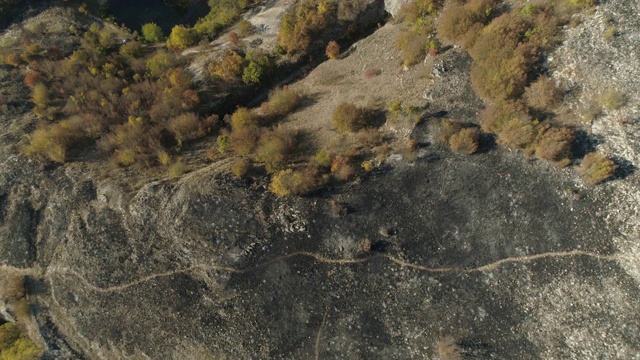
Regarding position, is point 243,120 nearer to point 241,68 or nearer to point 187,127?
point 187,127

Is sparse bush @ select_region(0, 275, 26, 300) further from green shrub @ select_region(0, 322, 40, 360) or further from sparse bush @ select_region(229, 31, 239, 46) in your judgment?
sparse bush @ select_region(229, 31, 239, 46)

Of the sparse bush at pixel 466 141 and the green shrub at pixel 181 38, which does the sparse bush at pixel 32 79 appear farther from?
the sparse bush at pixel 466 141

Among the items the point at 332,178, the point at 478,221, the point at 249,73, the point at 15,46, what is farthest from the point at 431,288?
the point at 15,46

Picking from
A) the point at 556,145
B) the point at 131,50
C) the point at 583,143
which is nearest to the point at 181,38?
the point at 131,50

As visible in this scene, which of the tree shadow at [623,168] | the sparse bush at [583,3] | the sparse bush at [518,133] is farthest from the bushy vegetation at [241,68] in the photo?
the tree shadow at [623,168]

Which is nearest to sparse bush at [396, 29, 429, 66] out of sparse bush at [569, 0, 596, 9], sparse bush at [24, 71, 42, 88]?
sparse bush at [569, 0, 596, 9]
